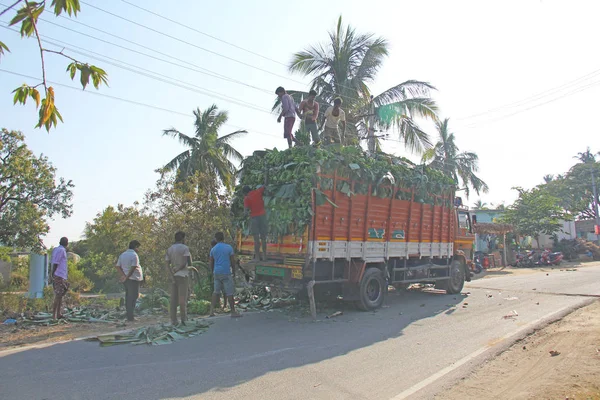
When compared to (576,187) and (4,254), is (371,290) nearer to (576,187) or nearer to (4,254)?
(4,254)

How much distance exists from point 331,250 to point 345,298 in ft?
4.17

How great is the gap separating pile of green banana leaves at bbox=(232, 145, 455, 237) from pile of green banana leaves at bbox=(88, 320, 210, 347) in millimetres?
2608

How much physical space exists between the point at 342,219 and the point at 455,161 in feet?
87.8

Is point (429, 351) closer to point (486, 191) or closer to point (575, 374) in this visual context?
point (575, 374)

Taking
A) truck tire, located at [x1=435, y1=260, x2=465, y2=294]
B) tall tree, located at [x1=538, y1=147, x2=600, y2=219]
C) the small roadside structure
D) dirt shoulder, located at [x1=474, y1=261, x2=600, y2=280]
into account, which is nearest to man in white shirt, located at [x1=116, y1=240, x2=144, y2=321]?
truck tire, located at [x1=435, y1=260, x2=465, y2=294]

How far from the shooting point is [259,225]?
8.52 m

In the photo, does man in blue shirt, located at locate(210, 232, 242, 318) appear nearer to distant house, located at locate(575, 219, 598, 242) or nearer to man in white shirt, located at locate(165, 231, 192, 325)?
man in white shirt, located at locate(165, 231, 192, 325)

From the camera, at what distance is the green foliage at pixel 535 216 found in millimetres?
26594

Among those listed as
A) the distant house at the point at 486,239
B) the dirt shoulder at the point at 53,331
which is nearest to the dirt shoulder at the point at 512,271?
the distant house at the point at 486,239

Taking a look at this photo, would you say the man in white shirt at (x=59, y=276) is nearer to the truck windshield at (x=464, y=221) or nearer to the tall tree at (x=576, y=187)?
the truck windshield at (x=464, y=221)

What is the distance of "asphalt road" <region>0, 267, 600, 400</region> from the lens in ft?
14.1

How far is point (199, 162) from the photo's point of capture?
23938mm

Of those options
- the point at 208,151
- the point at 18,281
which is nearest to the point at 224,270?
the point at 18,281

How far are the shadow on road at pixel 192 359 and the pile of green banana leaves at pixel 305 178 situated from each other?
6.63 feet
